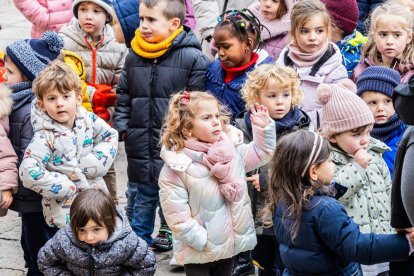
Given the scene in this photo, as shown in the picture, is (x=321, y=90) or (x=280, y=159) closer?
(x=280, y=159)

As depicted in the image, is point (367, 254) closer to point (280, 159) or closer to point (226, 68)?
point (280, 159)

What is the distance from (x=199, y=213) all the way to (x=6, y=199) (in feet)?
4.26

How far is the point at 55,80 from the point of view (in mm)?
5559

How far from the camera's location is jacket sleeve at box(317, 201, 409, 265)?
13.1ft

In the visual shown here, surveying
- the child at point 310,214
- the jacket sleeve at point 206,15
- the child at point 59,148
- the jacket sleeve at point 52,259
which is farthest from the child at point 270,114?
the jacket sleeve at point 206,15

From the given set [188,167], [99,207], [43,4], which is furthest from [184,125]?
[43,4]

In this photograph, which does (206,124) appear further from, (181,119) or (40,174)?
(40,174)

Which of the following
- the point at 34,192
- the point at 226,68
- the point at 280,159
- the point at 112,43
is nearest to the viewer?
the point at 280,159

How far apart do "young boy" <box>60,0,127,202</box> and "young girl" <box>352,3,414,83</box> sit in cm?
193

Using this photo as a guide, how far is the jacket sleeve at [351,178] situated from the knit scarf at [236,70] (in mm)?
1415

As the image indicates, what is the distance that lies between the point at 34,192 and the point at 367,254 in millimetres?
2497

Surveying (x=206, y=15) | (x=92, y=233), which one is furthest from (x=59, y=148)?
(x=206, y=15)

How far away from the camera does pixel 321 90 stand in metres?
5.38

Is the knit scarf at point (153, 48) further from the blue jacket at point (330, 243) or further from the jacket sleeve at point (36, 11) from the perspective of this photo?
the blue jacket at point (330, 243)
